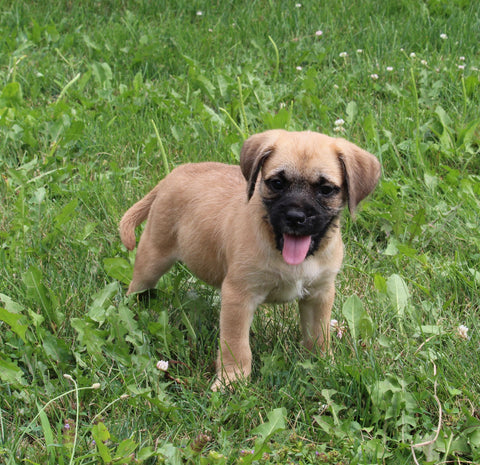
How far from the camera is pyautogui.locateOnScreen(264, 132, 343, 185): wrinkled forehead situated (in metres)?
3.13

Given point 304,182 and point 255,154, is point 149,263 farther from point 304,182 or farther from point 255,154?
point 304,182

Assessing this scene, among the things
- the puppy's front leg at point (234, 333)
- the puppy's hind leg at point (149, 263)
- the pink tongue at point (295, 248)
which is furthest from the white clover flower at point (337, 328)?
the puppy's hind leg at point (149, 263)

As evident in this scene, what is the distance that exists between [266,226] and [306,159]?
0.38 meters

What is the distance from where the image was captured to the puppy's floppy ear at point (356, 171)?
10.7 ft

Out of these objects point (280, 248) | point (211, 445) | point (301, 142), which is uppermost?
point (301, 142)

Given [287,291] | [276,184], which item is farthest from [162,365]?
[276,184]

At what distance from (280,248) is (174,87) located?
3.54 meters

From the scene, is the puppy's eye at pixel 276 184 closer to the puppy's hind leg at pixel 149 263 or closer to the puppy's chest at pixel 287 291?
the puppy's chest at pixel 287 291

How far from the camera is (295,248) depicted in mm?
3199

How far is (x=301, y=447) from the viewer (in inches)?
119

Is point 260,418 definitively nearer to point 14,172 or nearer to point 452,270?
point 452,270

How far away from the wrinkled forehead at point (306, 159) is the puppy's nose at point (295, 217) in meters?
0.17

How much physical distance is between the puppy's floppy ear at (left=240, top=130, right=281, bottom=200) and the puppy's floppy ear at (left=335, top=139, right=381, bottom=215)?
309 mm

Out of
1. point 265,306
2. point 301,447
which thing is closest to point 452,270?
point 265,306
